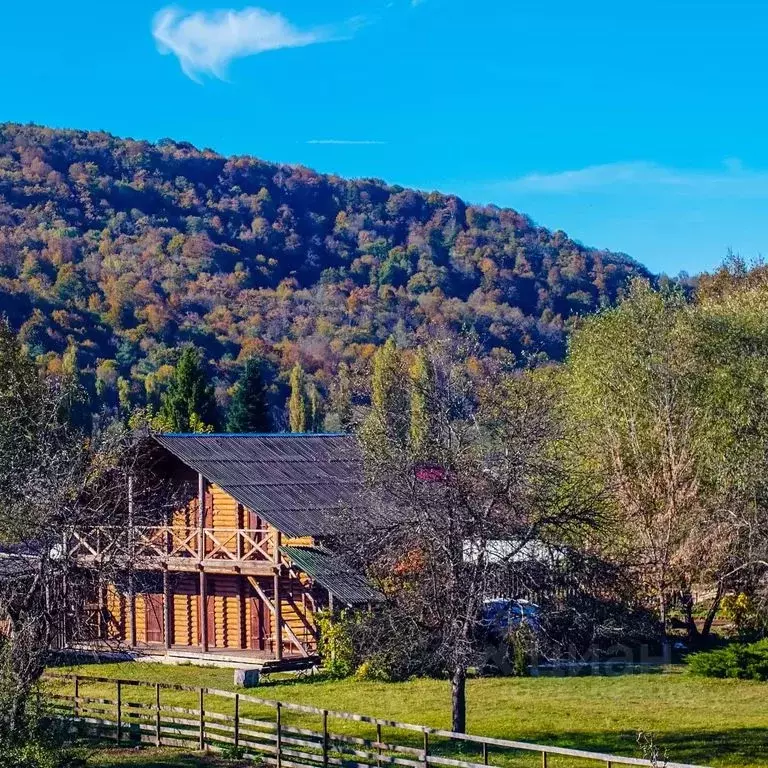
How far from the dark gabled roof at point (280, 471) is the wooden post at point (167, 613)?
353 cm

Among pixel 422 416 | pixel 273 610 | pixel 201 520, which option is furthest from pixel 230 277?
pixel 422 416

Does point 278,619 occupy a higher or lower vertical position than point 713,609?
lower

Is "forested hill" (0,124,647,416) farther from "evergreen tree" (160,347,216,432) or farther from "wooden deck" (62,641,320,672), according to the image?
"wooden deck" (62,641,320,672)

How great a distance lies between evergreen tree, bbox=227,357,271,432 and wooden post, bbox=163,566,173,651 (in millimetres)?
28773

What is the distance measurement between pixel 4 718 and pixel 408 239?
179107 mm

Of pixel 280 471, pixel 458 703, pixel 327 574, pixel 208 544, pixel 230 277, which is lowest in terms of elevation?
pixel 458 703

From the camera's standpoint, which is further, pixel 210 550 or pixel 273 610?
pixel 210 550

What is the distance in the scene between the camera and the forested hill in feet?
403

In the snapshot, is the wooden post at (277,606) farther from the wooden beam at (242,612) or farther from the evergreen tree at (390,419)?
the evergreen tree at (390,419)

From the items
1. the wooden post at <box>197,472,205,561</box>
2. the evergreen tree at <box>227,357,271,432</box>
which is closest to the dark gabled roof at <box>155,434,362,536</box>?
the wooden post at <box>197,472,205,561</box>

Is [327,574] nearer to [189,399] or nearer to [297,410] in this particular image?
[189,399]

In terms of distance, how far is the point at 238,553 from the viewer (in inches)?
1313

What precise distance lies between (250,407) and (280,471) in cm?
3053

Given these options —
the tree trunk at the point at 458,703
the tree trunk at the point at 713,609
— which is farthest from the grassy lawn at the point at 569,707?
the tree trunk at the point at 713,609
